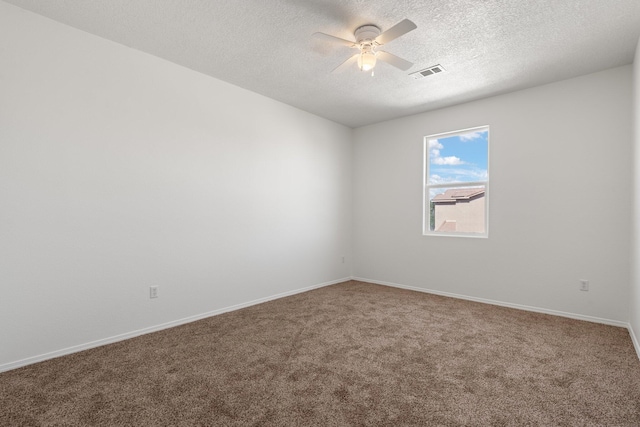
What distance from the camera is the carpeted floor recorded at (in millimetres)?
1718

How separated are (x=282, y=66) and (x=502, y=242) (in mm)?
3295

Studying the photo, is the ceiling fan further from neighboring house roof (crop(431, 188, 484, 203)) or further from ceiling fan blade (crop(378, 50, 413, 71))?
neighboring house roof (crop(431, 188, 484, 203))

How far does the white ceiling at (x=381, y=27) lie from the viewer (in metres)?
2.29

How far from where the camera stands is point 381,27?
8.24ft


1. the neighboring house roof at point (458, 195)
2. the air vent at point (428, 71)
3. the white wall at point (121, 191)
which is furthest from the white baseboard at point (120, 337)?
the air vent at point (428, 71)

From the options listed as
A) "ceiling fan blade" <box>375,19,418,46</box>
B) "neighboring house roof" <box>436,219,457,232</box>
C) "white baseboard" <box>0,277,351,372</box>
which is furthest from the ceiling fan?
"white baseboard" <box>0,277,351,372</box>

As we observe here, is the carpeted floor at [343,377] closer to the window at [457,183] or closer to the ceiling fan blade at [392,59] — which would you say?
the window at [457,183]

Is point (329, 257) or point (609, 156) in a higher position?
point (609, 156)

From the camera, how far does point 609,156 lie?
10.5 feet

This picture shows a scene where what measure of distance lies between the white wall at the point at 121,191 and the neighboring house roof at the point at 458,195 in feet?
7.22

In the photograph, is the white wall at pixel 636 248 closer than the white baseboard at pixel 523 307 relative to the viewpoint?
Yes

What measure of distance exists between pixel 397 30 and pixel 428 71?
1275 millimetres

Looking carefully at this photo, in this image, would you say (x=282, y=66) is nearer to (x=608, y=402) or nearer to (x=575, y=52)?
(x=575, y=52)

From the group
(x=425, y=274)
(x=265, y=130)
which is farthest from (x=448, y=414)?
(x=265, y=130)
